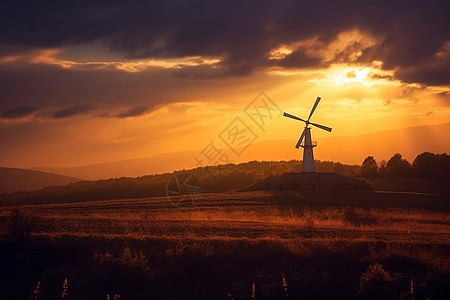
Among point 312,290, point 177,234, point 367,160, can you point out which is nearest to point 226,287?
point 312,290

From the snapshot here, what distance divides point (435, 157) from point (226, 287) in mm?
93635

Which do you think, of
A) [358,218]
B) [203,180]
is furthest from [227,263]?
[203,180]

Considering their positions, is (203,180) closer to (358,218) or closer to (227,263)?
(358,218)

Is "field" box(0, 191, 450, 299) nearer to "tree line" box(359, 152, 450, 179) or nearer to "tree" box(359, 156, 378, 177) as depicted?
"tree line" box(359, 152, 450, 179)

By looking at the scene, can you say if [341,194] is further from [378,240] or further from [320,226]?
[378,240]

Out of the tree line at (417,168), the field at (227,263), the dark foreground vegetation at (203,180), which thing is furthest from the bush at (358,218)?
the tree line at (417,168)

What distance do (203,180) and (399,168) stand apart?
140ft

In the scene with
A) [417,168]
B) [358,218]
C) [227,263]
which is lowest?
[227,263]

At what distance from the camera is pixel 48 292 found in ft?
87.9

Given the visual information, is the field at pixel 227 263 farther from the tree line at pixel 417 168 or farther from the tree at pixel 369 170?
the tree at pixel 369 170

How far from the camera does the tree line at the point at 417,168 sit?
107 meters

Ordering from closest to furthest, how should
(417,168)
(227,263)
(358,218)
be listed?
1. (227,263)
2. (358,218)
3. (417,168)

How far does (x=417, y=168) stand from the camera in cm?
11025

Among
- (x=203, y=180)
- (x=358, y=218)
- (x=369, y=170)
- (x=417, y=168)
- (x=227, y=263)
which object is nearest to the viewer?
(x=227, y=263)
